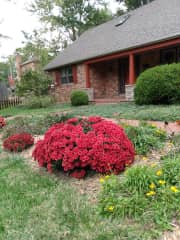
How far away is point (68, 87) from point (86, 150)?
1221 cm

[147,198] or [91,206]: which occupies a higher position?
[147,198]

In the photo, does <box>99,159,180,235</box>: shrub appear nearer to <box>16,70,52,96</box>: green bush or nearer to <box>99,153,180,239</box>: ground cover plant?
<box>99,153,180,239</box>: ground cover plant

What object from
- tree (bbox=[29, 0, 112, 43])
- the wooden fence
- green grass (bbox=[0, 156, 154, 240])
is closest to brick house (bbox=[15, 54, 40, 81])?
tree (bbox=[29, 0, 112, 43])

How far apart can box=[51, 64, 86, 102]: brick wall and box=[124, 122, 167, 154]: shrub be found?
32.1ft

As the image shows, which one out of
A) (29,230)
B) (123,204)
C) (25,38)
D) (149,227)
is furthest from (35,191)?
(25,38)

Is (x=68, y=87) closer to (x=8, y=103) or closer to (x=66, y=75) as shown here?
(x=66, y=75)

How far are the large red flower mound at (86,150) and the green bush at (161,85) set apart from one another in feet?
16.1

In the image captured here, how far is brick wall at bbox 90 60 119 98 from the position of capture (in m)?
13.4

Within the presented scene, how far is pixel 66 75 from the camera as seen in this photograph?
14.8m

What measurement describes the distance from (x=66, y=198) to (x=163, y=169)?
117cm

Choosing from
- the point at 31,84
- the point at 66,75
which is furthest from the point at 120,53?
the point at 31,84

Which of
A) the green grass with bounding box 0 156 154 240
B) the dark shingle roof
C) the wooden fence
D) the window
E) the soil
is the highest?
the dark shingle roof

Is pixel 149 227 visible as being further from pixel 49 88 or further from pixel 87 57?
pixel 49 88

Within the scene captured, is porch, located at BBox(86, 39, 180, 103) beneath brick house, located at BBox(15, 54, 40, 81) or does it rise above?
beneath
